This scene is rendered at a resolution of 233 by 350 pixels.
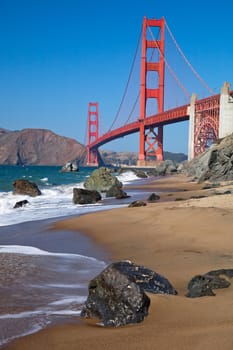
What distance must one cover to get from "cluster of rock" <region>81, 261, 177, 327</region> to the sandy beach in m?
0.09

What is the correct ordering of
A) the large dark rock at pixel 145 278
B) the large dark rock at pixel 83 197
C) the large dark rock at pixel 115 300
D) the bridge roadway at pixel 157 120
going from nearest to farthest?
the large dark rock at pixel 115 300 < the large dark rock at pixel 145 278 < the large dark rock at pixel 83 197 < the bridge roadway at pixel 157 120

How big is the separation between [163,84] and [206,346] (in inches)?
2516

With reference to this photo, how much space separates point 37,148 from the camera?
502ft

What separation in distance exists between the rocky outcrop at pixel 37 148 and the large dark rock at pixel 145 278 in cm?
13281

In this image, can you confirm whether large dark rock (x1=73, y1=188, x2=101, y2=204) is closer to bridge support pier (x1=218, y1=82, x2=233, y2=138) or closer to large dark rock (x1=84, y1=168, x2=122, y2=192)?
large dark rock (x1=84, y1=168, x2=122, y2=192)

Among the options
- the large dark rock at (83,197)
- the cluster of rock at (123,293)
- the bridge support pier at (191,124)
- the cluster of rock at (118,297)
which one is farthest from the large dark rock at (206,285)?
the bridge support pier at (191,124)

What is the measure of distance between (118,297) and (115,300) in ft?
0.12

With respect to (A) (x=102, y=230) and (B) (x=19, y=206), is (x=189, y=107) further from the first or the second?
(A) (x=102, y=230)

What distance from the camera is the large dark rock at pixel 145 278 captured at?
11.1 ft

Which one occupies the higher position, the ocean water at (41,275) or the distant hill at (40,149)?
the distant hill at (40,149)

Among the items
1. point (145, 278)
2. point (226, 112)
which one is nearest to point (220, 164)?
point (226, 112)

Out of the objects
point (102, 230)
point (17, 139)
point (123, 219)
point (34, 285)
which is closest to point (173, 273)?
point (34, 285)

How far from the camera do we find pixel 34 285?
4281 mm

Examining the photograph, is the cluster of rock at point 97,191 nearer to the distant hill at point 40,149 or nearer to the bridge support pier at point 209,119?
the bridge support pier at point 209,119
